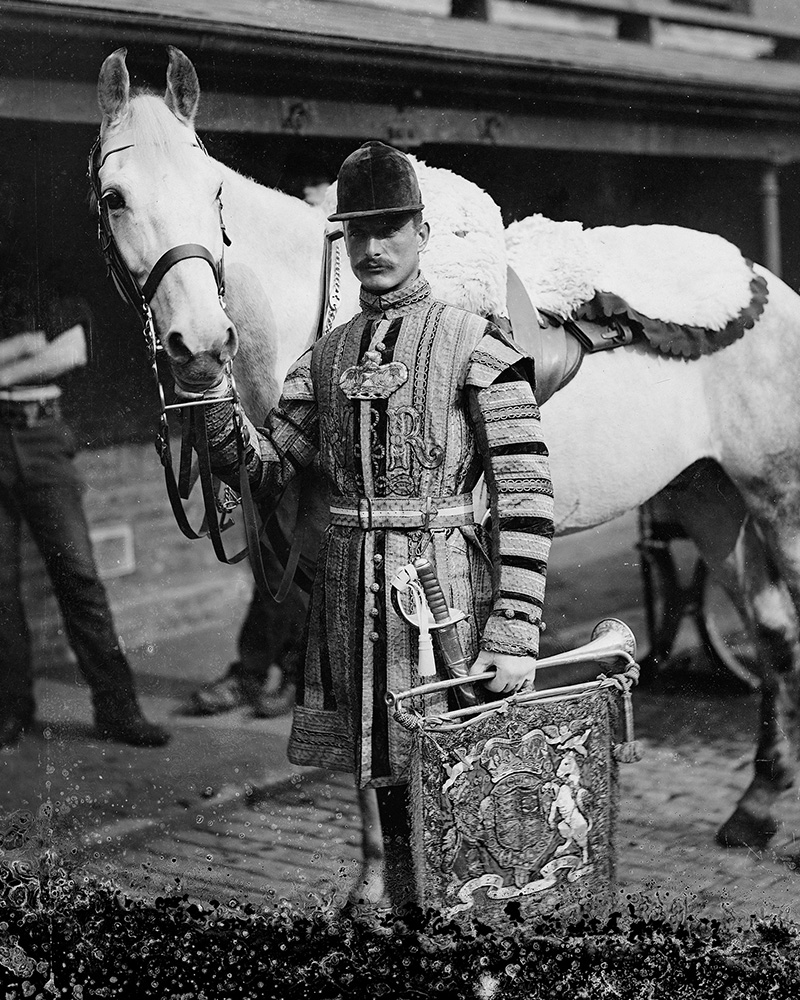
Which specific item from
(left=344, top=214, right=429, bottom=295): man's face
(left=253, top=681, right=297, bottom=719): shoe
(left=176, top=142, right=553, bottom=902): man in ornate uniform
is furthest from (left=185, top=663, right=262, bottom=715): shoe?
(left=344, top=214, right=429, bottom=295): man's face

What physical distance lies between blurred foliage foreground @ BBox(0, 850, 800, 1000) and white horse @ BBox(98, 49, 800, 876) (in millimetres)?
371

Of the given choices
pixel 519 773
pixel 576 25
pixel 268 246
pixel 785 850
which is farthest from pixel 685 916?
pixel 576 25

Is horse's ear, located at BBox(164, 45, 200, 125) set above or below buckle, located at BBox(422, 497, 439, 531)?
above

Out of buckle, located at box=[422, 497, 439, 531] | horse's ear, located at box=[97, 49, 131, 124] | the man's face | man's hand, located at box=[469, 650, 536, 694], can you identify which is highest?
horse's ear, located at box=[97, 49, 131, 124]

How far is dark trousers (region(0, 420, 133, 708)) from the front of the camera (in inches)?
150

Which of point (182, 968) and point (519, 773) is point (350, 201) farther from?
point (182, 968)

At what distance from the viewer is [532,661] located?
2914 mm

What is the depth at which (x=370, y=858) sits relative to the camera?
3.62m

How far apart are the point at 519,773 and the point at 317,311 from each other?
1461mm

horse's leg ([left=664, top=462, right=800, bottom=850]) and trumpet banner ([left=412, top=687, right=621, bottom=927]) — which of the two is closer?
trumpet banner ([left=412, top=687, right=621, bottom=927])

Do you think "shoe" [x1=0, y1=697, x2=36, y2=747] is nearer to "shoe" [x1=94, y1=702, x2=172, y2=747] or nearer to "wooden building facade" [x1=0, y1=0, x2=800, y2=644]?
"shoe" [x1=94, y1=702, x2=172, y2=747]

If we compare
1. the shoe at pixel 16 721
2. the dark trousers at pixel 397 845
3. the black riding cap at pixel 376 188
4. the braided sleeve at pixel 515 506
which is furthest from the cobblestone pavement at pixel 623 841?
the black riding cap at pixel 376 188

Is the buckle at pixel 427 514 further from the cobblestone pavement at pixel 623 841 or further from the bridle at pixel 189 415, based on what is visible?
the cobblestone pavement at pixel 623 841

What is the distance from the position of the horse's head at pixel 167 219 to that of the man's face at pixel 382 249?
365 mm
